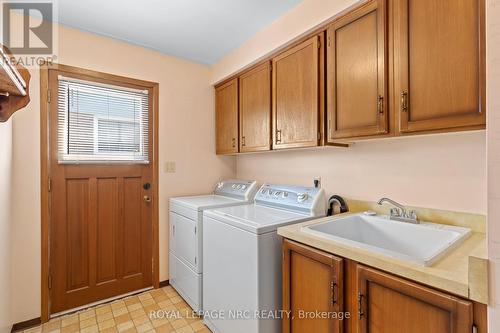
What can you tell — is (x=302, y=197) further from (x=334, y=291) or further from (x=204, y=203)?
(x=204, y=203)

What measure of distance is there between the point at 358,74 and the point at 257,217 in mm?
1103

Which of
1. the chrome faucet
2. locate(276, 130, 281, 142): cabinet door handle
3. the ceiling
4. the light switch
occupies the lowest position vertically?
the chrome faucet

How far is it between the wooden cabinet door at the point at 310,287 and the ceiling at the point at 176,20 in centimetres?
172

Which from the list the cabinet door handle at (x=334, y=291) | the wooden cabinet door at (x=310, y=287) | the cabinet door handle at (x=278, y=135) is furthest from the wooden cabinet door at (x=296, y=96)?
the cabinet door handle at (x=334, y=291)

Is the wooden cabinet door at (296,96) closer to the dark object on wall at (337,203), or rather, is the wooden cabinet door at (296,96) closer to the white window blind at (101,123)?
the dark object on wall at (337,203)

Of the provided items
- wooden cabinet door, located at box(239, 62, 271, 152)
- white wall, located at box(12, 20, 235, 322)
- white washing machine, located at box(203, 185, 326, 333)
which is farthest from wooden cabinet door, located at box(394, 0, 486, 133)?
white wall, located at box(12, 20, 235, 322)

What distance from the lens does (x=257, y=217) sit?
170cm

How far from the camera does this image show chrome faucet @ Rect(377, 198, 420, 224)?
1.44 m

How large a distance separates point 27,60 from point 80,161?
34.5 inches

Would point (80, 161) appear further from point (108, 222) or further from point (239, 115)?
point (239, 115)

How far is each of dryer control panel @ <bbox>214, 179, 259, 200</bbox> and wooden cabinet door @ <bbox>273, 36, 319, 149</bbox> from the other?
565 millimetres

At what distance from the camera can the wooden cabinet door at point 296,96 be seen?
5.65ft

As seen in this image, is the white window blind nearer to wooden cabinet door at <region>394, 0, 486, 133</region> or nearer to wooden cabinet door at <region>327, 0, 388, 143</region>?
wooden cabinet door at <region>327, 0, 388, 143</region>

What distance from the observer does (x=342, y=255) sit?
1116 mm
